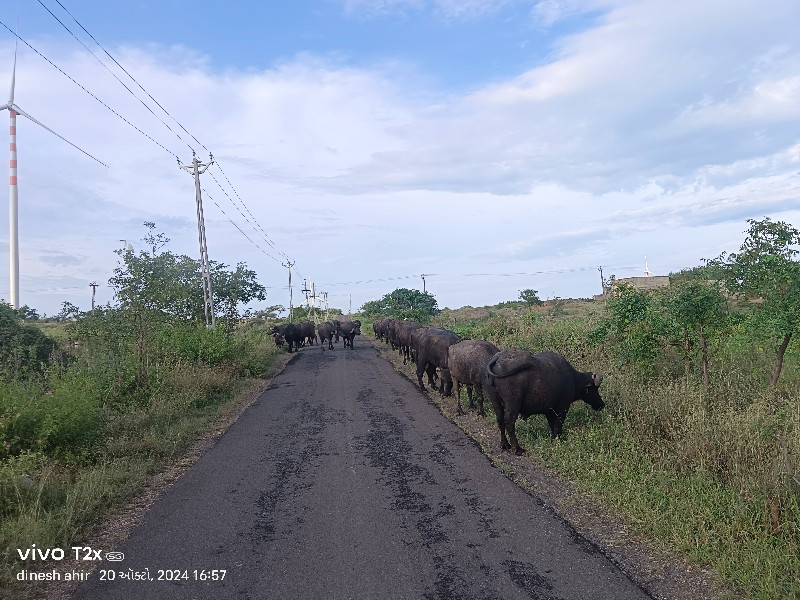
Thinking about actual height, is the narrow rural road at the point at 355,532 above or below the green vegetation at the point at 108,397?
below

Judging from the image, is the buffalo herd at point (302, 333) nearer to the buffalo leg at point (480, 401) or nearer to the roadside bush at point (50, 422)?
the buffalo leg at point (480, 401)

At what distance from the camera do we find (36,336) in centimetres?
1783

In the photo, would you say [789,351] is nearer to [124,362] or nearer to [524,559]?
[524,559]

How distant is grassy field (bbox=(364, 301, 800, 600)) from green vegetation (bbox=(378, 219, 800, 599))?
15 mm

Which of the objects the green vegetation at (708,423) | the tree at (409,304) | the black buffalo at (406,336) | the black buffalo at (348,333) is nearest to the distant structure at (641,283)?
the green vegetation at (708,423)

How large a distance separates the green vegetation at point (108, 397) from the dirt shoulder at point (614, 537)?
4858mm

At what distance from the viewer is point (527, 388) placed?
864 cm

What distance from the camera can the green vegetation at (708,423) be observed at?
4.99 metres

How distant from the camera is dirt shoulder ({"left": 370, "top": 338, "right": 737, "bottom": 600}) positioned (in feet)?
14.5

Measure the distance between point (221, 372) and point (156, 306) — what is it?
11.1 feet

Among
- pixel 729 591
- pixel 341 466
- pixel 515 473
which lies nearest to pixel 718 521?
pixel 729 591

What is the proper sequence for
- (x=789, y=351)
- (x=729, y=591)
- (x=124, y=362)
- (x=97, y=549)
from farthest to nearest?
1. (x=124, y=362)
2. (x=789, y=351)
3. (x=97, y=549)
4. (x=729, y=591)

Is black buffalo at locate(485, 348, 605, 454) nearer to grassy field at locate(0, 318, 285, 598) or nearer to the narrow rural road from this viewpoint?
the narrow rural road
